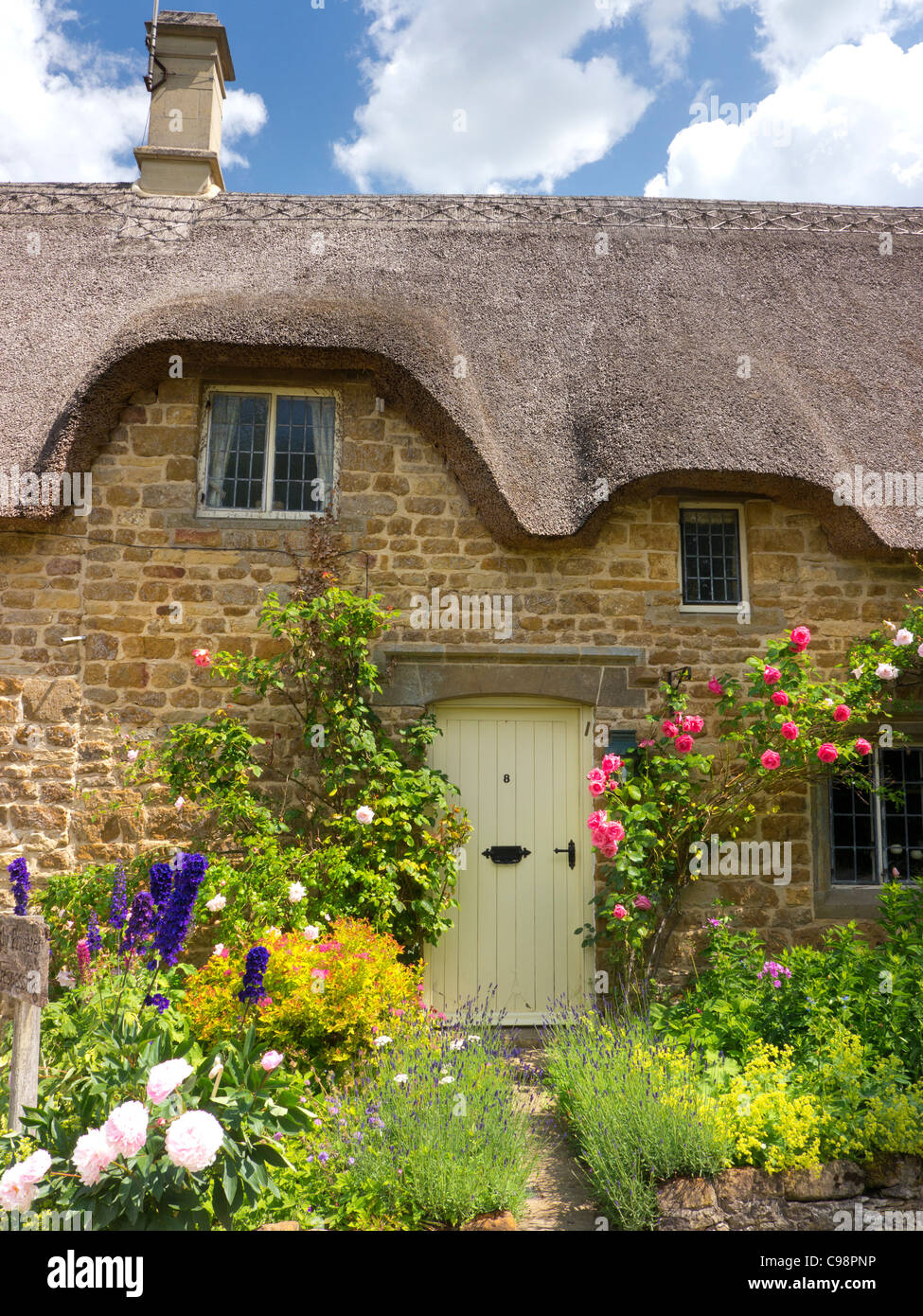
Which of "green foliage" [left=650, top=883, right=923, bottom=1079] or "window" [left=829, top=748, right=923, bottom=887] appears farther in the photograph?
"window" [left=829, top=748, right=923, bottom=887]

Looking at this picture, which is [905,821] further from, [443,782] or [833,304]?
[833,304]

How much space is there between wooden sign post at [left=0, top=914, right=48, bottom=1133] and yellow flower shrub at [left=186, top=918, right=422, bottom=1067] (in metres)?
1.17

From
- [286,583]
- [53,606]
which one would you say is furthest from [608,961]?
[53,606]

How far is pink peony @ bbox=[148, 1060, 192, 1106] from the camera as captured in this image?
7.30ft

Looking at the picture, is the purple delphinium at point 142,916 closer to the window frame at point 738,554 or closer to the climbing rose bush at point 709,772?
the climbing rose bush at point 709,772

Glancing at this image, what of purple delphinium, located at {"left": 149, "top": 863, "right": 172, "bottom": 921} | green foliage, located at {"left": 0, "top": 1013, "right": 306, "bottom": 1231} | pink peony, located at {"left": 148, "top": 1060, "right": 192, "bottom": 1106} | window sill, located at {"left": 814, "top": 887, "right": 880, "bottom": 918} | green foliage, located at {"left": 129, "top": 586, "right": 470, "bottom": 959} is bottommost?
green foliage, located at {"left": 0, "top": 1013, "right": 306, "bottom": 1231}

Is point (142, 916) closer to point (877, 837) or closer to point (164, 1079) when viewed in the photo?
point (164, 1079)

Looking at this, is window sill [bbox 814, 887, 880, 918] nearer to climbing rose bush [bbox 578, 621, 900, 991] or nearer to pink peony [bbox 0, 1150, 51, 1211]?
climbing rose bush [bbox 578, 621, 900, 991]

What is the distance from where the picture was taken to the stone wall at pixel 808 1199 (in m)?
3.11

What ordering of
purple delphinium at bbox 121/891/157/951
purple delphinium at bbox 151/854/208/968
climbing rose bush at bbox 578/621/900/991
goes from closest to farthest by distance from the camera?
purple delphinium at bbox 151/854/208/968 → purple delphinium at bbox 121/891/157/951 → climbing rose bush at bbox 578/621/900/991

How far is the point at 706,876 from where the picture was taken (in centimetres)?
544

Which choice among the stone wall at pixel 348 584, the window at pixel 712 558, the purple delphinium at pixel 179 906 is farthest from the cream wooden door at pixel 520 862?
the purple delphinium at pixel 179 906

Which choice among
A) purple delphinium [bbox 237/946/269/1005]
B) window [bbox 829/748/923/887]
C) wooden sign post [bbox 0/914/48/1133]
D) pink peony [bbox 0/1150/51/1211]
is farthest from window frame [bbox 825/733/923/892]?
pink peony [bbox 0/1150/51/1211]
